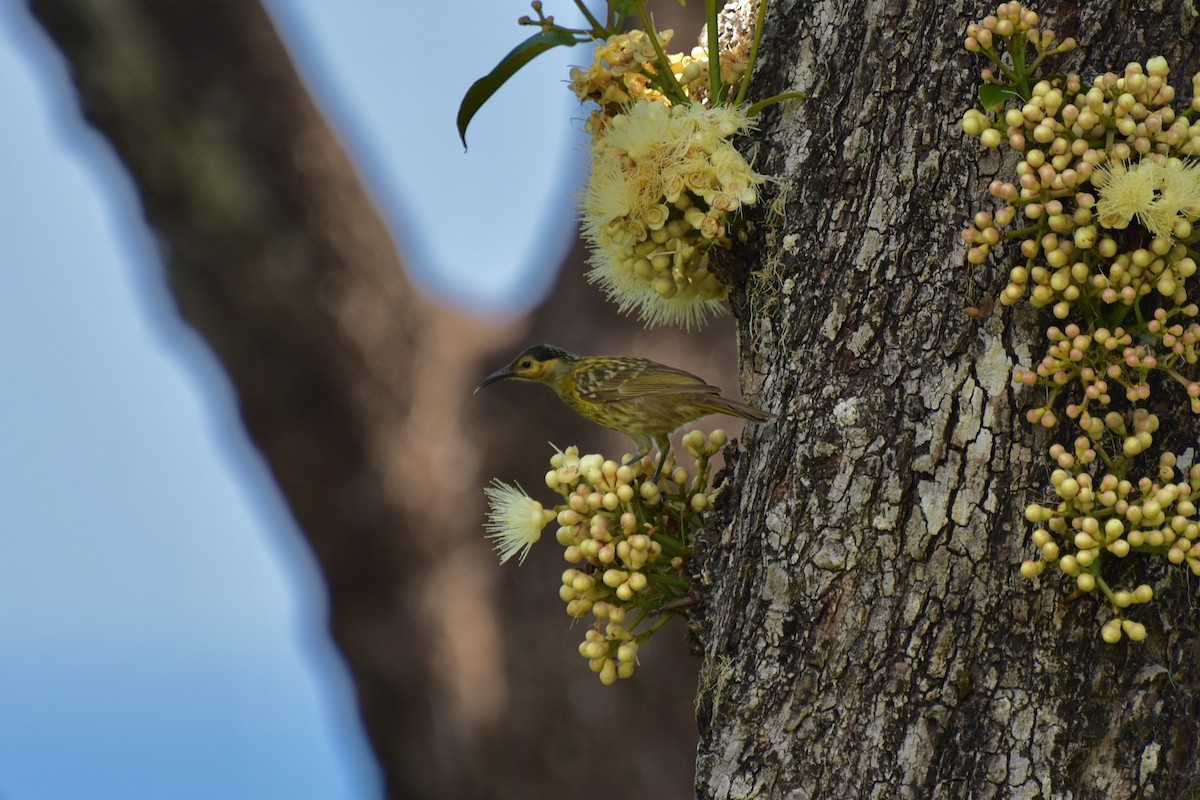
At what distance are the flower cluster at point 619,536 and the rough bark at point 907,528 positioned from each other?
0.11 metres

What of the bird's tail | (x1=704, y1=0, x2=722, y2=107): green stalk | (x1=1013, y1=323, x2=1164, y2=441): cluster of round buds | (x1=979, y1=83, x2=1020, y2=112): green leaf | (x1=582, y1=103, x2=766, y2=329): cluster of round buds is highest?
(x1=704, y1=0, x2=722, y2=107): green stalk

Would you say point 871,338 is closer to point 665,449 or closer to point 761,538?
point 761,538

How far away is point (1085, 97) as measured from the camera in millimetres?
1865

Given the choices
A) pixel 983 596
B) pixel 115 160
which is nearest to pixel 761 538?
pixel 983 596

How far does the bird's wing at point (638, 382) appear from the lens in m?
2.68

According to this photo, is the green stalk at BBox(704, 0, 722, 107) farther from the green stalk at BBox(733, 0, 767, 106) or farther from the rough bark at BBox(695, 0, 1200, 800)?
the rough bark at BBox(695, 0, 1200, 800)

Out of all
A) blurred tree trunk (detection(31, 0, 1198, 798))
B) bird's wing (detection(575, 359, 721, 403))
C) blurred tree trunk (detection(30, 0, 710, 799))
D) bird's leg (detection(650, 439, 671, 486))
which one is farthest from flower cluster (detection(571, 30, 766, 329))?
blurred tree trunk (detection(30, 0, 710, 799))

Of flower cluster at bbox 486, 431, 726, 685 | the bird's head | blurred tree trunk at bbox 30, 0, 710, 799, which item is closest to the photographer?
flower cluster at bbox 486, 431, 726, 685

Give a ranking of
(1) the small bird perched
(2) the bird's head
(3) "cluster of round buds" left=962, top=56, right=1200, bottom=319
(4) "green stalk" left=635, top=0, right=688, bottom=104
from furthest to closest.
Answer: (2) the bird's head < (1) the small bird perched < (4) "green stalk" left=635, top=0, right=688, bottom=104 < (3) "cluster of round buds" left=962, top=56, right=1200, bottom=319

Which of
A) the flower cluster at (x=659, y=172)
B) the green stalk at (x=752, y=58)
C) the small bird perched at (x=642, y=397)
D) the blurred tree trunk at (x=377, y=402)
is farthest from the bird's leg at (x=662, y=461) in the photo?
the blurred tree trunk at (x=377, y=402)

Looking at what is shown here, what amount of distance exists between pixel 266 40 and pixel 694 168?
3355mm

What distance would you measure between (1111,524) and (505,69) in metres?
1.38

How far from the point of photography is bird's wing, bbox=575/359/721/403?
2684mm

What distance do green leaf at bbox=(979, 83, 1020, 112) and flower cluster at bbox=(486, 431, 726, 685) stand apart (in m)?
0.77
